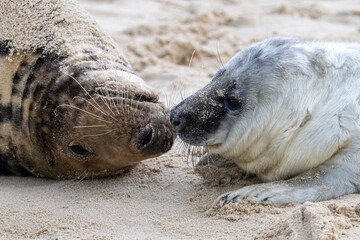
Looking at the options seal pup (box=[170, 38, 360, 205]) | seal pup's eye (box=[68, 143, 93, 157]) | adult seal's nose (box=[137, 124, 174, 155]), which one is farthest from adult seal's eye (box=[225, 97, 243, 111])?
seal pup's eye (box=[68, 143, 93, 157])

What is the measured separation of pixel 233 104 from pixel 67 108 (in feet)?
3.48

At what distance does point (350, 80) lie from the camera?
344 centimetres

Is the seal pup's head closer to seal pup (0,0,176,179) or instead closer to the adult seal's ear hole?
seal pup (0,0,176,179)

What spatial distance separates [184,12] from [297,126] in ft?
17.1

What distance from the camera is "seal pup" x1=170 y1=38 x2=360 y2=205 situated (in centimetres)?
328

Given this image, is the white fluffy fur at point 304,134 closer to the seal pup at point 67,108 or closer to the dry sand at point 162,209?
the dry sand at point 162,209

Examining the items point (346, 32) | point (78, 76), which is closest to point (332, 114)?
point (78, 76)

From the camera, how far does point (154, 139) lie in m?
3.71

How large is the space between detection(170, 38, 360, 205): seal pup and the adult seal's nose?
8.4 inches

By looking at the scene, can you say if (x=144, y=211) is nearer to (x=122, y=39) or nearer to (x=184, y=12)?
(x=122, y=39)

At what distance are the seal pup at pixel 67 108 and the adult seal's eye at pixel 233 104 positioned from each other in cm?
51

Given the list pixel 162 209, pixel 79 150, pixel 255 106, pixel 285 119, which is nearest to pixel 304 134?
pixel 285 119

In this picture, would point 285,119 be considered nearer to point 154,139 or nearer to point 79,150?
point 154,139

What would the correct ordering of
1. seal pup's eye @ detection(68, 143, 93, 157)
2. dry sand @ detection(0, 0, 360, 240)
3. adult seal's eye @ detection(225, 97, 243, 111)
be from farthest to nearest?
seal pup's eye @ detection(68, 143, 93, 157) → adult seal's eye @ detection(225, 97, 243, 111) → dry sand @ detection(0, 0, 360, 240)
